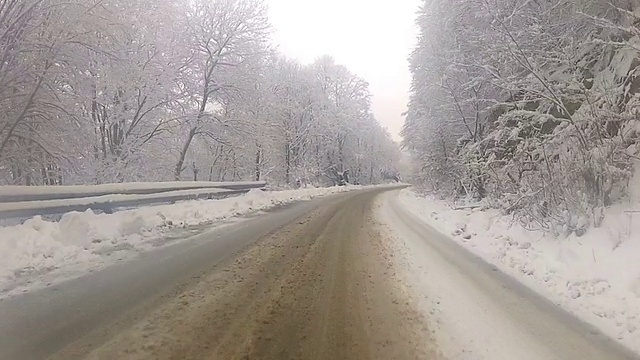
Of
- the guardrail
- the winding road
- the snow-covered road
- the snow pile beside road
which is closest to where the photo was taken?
the winding road

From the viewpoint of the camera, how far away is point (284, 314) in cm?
407

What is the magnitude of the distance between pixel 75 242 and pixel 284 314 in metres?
4.68

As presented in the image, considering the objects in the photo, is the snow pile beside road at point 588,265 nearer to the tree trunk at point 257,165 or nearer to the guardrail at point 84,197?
the guardrail at point 84,197

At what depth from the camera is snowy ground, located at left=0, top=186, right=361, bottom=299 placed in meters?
5.23

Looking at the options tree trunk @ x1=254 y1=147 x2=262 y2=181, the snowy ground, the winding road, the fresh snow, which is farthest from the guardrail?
tree trunk @ x1=254 y1=147 x2=262 y2=181

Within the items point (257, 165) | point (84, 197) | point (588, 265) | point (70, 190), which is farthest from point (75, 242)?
point (257, 165)

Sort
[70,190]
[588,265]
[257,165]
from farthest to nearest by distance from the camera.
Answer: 1. [257,165]
2. [70,190]
3. [588,265]

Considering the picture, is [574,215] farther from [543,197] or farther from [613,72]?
[613,72]

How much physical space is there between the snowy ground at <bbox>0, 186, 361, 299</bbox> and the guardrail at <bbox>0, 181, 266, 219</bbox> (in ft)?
0.80

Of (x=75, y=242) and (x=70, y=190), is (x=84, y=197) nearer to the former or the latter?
(x=70, y=190)

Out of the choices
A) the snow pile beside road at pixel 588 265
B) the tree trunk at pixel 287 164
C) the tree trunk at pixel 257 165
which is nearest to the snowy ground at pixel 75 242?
the snow pile beside road at pixel 588 265

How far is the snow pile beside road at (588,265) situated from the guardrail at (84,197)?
26.4 ft

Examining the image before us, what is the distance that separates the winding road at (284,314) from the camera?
10.8ft

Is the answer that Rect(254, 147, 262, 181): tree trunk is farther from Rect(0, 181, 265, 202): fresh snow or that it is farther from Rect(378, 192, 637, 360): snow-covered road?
Rect(378, 192, 637, 360): snow-covered road
